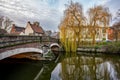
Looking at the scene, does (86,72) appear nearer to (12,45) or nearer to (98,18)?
(12,45)

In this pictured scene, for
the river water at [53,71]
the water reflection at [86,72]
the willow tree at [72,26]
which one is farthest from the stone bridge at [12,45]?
the willow tree at [72,26]

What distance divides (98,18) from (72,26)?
16.6 ft

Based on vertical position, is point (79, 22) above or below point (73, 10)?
below

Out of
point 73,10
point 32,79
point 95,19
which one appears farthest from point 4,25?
point 32,79

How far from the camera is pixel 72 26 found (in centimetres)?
2514

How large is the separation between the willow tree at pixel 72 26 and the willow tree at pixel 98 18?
219 centimetres

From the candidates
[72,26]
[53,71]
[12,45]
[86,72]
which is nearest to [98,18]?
[72,26]

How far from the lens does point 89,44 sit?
2758 cm

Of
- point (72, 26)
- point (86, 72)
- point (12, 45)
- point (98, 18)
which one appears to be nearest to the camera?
point (12, 45)

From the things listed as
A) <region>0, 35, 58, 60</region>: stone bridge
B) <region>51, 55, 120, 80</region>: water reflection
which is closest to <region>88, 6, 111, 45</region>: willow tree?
<region>51, 55, 120, 80</region>: water reflection

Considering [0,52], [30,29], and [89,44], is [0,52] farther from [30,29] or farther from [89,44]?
[30,29]

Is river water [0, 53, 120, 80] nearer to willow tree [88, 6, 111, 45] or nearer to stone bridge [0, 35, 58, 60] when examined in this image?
stone bridge [0, 35, 58, 60]

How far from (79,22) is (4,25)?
18755 millimetres

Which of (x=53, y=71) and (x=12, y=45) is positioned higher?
(x=12, y=45)
